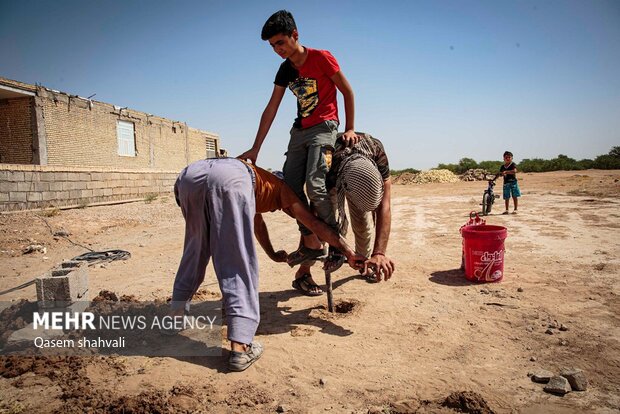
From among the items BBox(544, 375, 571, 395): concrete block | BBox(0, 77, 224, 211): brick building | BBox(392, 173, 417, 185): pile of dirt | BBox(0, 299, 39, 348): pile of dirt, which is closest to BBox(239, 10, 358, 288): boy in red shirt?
BBox(544, 375, 571, 395): concrete block

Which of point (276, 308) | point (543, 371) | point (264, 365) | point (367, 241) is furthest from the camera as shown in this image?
point (367, 241)

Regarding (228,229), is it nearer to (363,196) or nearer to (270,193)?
(270,193)

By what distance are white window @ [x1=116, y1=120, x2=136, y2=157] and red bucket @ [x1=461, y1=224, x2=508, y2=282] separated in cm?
1869

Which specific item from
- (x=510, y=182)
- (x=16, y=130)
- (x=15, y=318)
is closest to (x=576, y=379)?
(x=15, y=318)

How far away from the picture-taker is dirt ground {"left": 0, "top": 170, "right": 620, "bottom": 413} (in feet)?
5.74

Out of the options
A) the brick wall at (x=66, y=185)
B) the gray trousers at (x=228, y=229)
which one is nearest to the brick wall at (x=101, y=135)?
the brick wall at (x=66, y=185)

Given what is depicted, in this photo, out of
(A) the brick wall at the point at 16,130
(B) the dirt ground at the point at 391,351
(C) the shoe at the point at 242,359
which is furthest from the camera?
(A) the brick wall at the point at 16,130

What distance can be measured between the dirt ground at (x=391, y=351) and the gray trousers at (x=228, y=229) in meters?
0.32

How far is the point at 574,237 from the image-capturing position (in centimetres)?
551

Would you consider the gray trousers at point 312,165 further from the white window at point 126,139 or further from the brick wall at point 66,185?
the white window at point 126,139

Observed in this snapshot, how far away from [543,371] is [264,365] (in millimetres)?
1564

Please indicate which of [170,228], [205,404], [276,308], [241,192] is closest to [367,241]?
[276,308]

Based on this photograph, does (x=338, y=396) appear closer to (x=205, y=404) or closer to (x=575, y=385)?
(x=205, y=404)

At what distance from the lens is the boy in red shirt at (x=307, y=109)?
301cm
